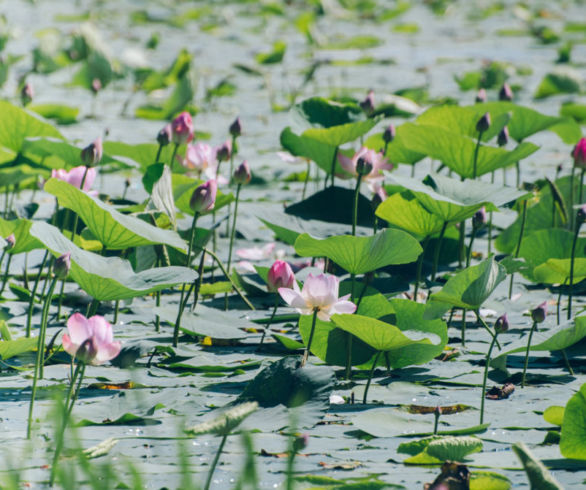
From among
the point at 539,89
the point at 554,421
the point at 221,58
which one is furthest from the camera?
the point at 221,58

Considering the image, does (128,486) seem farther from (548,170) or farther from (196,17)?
(196,17)

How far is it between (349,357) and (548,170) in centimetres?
223

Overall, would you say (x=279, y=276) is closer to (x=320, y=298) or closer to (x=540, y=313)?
(x=320, y=298)

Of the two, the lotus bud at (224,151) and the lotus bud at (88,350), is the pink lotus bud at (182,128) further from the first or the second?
the lotus bud at (88,350)

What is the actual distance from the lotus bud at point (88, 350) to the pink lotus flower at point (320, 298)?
1.28 feet

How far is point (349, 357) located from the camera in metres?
1.80

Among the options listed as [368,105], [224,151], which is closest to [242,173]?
[224,151]

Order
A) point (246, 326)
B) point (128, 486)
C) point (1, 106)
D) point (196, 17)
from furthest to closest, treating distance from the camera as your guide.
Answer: point (196, 17) → point (1, 106) → point (246, 326) → point (128, 486)

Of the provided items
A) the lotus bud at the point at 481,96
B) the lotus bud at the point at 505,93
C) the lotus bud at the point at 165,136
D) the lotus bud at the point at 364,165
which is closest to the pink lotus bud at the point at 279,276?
the lotus bud at the point at 364,165

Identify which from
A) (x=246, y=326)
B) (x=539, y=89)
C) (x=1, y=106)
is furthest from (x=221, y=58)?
(x=246, y=326)

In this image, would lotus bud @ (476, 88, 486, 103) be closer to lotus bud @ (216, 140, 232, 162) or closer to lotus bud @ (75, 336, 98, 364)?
lotus bud @ (216, 140, 232, 162)

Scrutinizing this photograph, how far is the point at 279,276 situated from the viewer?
192 cm

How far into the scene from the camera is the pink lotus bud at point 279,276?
1917mm

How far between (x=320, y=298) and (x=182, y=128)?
0.93 meters
